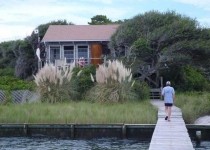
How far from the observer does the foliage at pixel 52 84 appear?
28016 mm

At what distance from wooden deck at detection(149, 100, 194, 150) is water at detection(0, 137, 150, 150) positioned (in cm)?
103

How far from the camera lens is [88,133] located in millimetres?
22125

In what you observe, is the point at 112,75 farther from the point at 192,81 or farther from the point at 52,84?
the point at 192,81

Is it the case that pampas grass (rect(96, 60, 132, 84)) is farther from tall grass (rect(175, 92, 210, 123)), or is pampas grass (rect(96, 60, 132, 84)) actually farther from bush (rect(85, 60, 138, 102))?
tall grass (rect(175, 92, 210, 123))

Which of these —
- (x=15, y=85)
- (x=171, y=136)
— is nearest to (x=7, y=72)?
(x=15, y=85)

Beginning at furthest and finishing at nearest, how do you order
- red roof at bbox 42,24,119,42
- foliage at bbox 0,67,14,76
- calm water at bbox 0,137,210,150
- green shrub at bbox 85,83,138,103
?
foliage at bbox 0,67,14,76, red roof at bbox 42,24,119,42, green shrub at bbox 85,83,138,103, calm water at bbox 0,137,210,150

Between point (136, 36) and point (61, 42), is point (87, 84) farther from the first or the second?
point (61, 42)

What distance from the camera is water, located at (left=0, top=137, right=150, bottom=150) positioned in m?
19.1

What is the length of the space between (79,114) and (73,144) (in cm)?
339

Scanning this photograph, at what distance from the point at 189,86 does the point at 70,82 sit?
12141mm

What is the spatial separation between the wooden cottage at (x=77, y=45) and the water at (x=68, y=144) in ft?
68.2

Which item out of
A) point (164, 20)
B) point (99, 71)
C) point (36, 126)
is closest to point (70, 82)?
point (99, 71)

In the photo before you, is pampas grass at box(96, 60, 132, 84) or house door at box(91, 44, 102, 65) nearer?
pampas grass at box(96, 60, 132, 84)

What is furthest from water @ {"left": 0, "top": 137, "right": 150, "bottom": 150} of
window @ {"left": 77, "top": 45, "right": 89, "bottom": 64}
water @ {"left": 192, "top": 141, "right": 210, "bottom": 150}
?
window @ {"left": 77, "top": 45, "right": 89, "bottom": 64}
